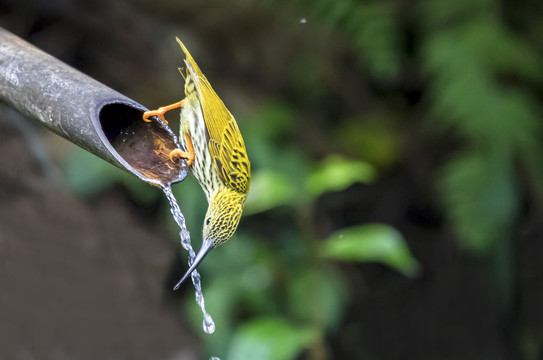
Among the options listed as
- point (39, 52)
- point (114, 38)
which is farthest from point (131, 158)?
point (114, 38)

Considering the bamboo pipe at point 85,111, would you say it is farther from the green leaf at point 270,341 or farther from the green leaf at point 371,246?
the green leaf at point 371,246

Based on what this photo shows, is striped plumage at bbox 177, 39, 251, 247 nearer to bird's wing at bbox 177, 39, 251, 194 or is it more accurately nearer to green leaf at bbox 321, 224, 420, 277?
bird's wing at bbox 177, 39, 251, 194

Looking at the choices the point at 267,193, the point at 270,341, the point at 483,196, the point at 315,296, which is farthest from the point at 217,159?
the point at 483,196

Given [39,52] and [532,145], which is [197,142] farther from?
[532,145]

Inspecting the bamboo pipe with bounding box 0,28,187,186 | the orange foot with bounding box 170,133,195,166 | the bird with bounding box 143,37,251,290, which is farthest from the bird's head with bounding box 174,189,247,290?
the bamboo pipe with bounding box 0,28,187,186

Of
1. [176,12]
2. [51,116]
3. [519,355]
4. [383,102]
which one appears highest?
[51,116]

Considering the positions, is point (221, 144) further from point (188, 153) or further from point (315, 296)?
point (315, 296)
